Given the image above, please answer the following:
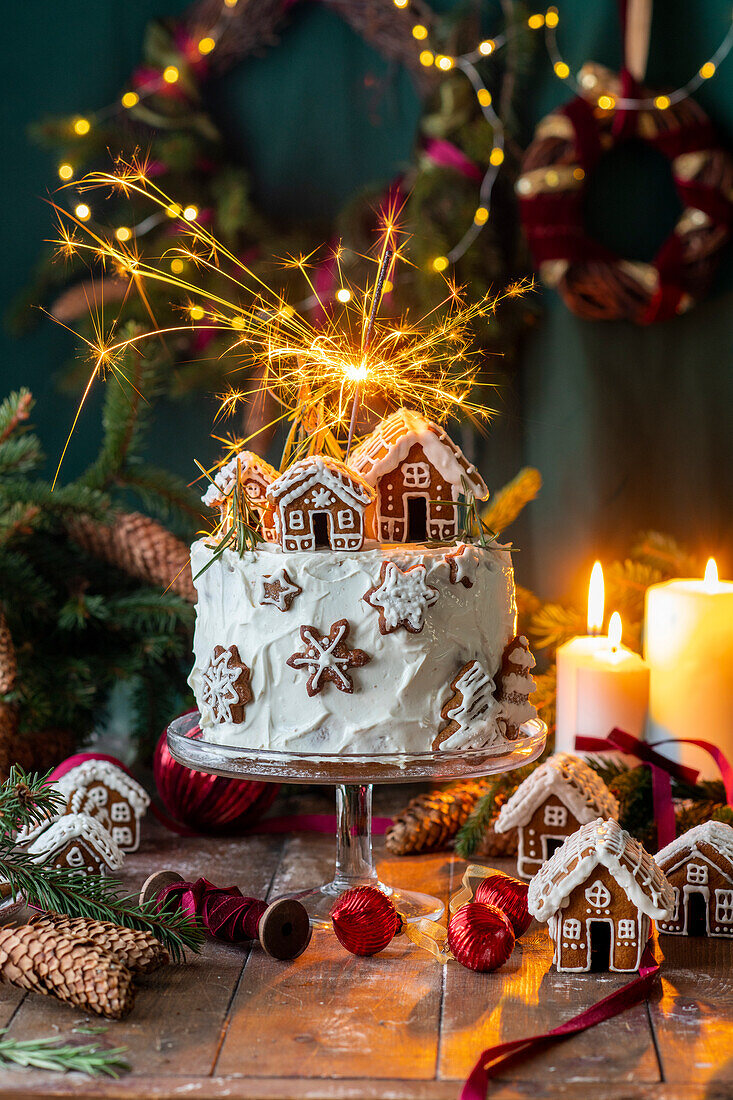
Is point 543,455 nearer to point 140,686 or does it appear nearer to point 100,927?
point 140,686

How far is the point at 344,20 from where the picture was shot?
2178mm

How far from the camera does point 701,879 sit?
1.36 meters

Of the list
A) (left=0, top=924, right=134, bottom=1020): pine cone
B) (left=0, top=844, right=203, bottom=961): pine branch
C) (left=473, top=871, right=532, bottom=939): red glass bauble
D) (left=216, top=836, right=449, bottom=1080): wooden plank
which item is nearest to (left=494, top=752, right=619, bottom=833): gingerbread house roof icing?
(left=473, top=871, right=532, bottom=939): red glass bauble

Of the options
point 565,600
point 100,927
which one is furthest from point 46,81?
point 100,927

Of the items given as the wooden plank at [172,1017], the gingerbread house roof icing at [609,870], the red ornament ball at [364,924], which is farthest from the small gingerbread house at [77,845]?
the gingerbread house roof icing at [609,870]

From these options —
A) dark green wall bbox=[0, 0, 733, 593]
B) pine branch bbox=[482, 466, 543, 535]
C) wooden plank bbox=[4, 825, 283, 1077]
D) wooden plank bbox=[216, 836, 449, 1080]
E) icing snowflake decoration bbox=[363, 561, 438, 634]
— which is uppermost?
dark green wall bbox=[0, 0, 733, 593]

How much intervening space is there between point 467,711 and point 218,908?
1.22ft

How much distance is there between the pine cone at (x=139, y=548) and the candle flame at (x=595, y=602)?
24.3 inches

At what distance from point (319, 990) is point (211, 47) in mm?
1702

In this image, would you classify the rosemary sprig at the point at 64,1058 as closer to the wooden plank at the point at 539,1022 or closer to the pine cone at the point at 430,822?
the wooden plank at the point at 539,1022

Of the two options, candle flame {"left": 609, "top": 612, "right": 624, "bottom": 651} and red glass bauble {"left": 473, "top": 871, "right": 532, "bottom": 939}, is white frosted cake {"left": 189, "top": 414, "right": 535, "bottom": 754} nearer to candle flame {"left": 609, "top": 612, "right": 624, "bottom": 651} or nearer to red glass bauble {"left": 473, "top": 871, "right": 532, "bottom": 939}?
red glass bauble {"left": 473, "top": 871, "right": 532, "bottom": 939}

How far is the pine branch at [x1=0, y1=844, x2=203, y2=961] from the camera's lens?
4.16ft

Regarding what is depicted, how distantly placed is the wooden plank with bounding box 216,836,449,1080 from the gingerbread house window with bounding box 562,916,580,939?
0.15 metres

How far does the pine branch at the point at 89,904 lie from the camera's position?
127cm
